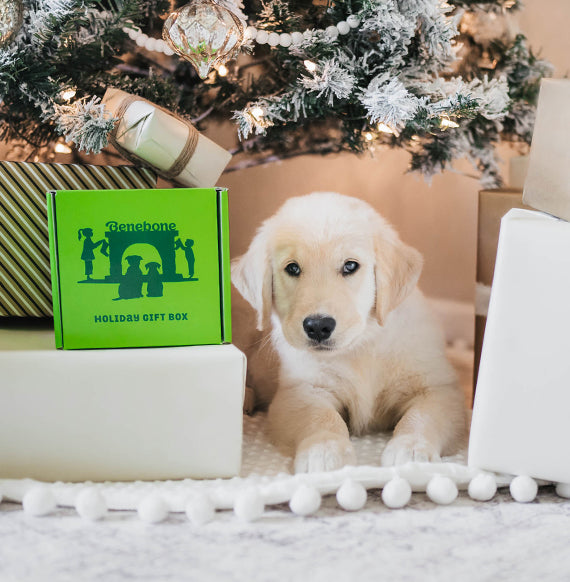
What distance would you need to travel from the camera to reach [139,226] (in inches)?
39.0

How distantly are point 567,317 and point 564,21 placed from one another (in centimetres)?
106

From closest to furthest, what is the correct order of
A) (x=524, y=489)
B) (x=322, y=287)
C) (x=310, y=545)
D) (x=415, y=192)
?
(x=310, y=545) → (x=524, y=489) → (x=322, y=287) → (x=415, y=192)

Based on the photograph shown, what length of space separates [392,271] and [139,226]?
0.46 meters

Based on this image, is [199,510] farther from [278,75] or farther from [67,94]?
[278,75]

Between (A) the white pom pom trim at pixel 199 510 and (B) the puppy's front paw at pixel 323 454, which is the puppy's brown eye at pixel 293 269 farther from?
(A) the white pom pom trim at pixel 199 510

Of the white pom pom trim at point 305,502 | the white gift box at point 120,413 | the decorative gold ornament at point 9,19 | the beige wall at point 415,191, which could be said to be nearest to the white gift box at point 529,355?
the white pom pom trim at point 305,502

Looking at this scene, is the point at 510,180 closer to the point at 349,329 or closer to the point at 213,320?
the point at 349,329

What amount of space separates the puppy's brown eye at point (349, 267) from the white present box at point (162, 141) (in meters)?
0.27

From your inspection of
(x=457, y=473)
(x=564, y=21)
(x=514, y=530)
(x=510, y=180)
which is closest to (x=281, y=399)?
(x=457, y=473)

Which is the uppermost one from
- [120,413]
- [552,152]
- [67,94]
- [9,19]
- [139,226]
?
[9,19]

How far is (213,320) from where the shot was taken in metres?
1.02

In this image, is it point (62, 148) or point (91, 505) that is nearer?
point (91, 505)

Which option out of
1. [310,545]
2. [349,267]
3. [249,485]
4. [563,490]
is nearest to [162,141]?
[349,267]

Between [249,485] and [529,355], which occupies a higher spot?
[529,355]
